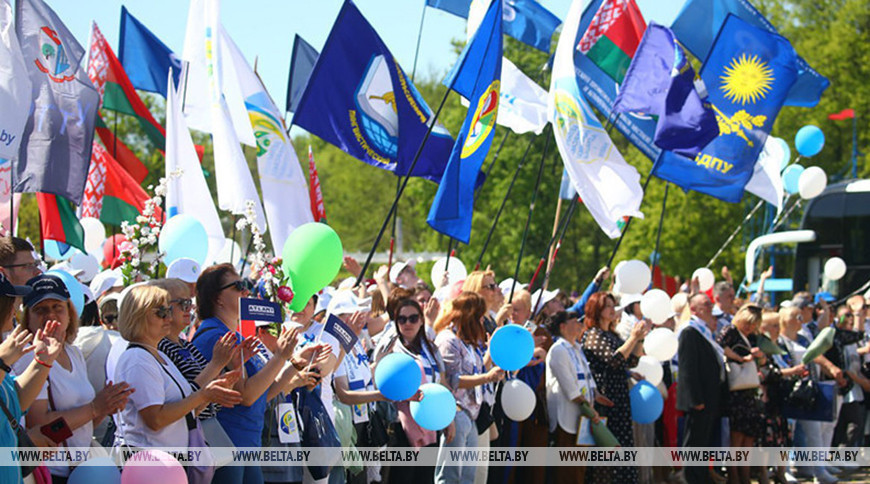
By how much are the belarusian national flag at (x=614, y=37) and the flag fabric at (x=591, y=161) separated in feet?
6.32

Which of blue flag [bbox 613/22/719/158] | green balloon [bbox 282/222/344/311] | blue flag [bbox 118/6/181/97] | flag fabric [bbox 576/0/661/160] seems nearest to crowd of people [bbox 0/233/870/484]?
green balloon [bbox 282/222/344/311]

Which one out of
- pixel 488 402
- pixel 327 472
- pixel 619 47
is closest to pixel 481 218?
pixel 619 47

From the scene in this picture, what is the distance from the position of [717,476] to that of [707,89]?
4.20 metres

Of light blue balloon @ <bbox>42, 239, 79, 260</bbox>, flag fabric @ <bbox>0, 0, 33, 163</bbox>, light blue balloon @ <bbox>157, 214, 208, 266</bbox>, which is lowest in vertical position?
light blue balloon @ <bbox>42, 239, 79, 260</bbox>

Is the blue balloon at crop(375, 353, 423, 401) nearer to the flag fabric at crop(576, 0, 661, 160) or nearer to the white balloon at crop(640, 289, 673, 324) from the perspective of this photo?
the white balloon at crop(640, 289, 673, 324)

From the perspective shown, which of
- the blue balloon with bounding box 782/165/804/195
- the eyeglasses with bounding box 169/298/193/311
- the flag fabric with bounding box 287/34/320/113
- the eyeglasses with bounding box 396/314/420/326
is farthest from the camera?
the blue balloon with bounding box 782/165/804/195

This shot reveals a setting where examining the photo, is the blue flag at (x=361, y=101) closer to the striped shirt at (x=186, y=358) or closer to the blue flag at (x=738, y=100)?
the blue flag at (x=738, y=100)

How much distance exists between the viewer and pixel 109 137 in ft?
39.1

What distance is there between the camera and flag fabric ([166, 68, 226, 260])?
9.05 m

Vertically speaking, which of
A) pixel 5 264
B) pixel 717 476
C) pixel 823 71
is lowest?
pixel 717 476

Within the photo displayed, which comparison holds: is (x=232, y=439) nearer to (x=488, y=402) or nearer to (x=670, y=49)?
(x=488, y=402)

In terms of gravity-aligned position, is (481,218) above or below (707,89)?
below

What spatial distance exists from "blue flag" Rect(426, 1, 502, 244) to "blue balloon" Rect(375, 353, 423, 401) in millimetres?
1766

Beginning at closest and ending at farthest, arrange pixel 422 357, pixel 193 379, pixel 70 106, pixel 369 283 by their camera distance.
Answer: pixel 193 379 < pixel 422 357 < pixel 70 106 < pixel 369 283
